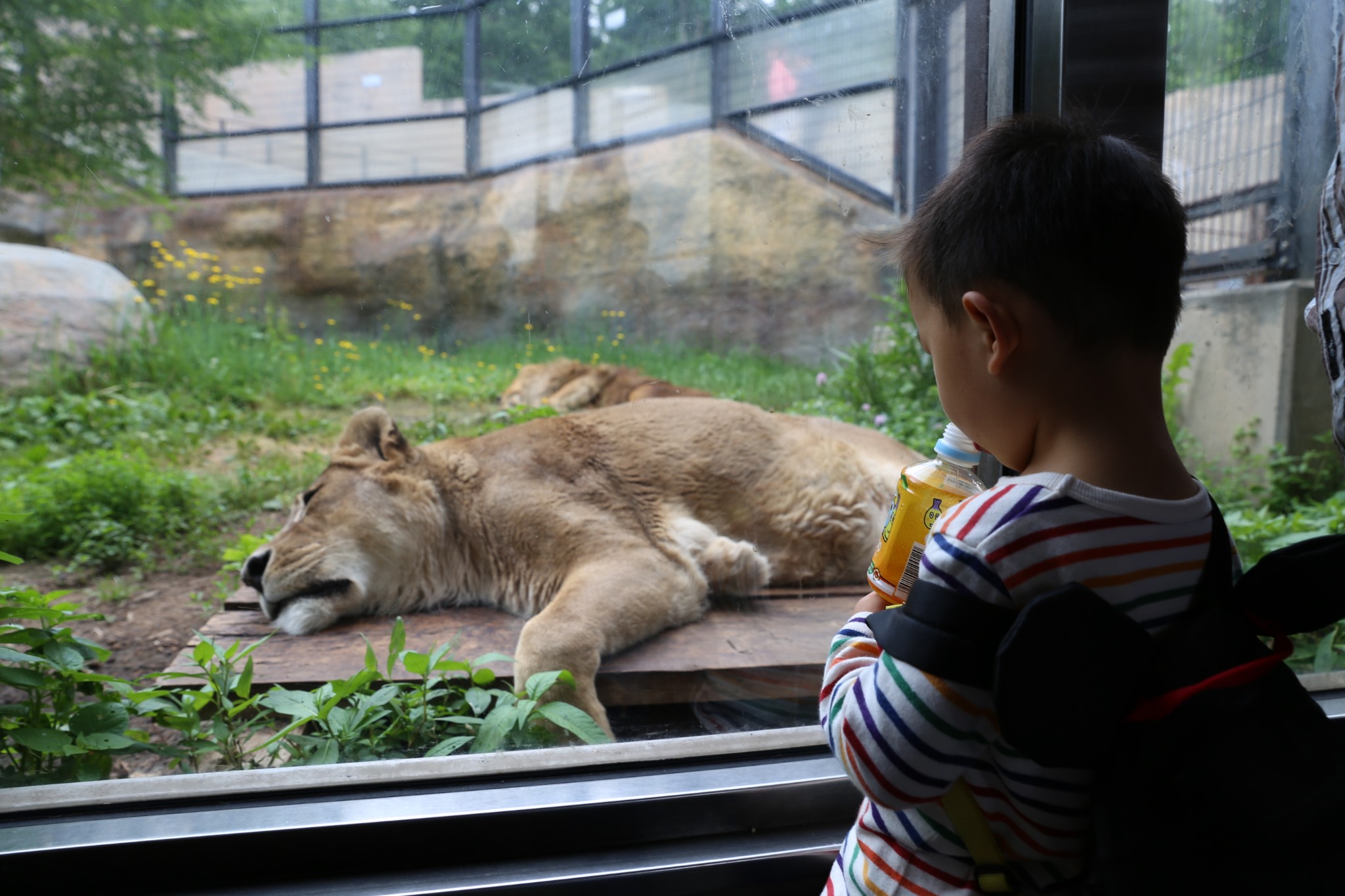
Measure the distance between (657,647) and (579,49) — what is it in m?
1.57

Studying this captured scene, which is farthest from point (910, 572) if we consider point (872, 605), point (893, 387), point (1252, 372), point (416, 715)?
point (1252, 372)

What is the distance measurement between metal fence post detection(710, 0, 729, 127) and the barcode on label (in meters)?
1.33

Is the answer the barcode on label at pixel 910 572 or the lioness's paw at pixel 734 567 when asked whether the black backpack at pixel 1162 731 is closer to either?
the barcode on label at pixel 910 572

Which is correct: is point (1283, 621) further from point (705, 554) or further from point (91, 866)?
point (705, 554)

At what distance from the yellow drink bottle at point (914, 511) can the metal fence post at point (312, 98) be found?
61.9 inches

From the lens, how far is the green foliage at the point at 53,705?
4.93ft

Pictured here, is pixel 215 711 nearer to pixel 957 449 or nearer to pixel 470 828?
pixel 470 828

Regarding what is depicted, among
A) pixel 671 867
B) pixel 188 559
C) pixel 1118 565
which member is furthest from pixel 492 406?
pixel 1118 565

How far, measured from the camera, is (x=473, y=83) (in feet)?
6.15

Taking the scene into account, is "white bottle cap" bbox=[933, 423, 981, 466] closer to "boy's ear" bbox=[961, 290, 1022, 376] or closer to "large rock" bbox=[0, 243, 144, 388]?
"boy's ear" bbox=[961, 290, 1022, 376]

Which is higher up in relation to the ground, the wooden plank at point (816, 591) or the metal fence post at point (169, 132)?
the metal fence post at point (169, 132)

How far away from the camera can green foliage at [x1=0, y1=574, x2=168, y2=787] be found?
4.93 feet

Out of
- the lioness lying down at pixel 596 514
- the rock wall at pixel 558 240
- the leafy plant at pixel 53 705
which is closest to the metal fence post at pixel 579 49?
the rock wall at pixel 558 240

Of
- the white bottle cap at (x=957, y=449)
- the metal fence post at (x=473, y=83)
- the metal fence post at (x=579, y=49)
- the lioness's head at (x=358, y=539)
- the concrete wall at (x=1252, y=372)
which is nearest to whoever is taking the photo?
the white bottle cap at (x=957, y=449)
